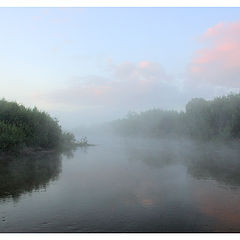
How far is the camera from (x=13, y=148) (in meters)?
60.9

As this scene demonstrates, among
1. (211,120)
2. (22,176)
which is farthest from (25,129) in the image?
(211,120)

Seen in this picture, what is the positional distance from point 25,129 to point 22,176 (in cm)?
2950

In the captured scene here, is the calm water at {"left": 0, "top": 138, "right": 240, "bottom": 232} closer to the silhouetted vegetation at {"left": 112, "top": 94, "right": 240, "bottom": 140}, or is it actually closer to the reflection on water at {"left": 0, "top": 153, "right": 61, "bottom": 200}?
the reflection on water at {"left": 0, "top": 153, "right": 61, "bottom": 200}

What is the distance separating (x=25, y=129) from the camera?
222 feet

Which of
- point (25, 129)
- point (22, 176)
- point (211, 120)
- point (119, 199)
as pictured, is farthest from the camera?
point (211, 120)

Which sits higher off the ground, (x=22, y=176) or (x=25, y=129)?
(x=25, y=129)

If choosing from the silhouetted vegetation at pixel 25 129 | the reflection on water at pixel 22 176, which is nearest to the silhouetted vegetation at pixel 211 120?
the silhouetted vegetation at pixel 25 129

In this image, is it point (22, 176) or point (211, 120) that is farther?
point (211, 120)

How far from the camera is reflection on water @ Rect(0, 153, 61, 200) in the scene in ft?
107

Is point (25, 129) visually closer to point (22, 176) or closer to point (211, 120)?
point (22, 176)

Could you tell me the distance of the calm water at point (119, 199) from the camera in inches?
850

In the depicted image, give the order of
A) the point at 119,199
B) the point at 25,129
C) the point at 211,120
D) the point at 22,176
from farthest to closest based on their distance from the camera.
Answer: the point at 211,120, the point at 25,129, the point at 22,176, the point at 119,199

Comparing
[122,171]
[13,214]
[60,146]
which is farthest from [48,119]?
[13,214]

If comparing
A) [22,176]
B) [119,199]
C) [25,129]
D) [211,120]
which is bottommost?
[119,199]
